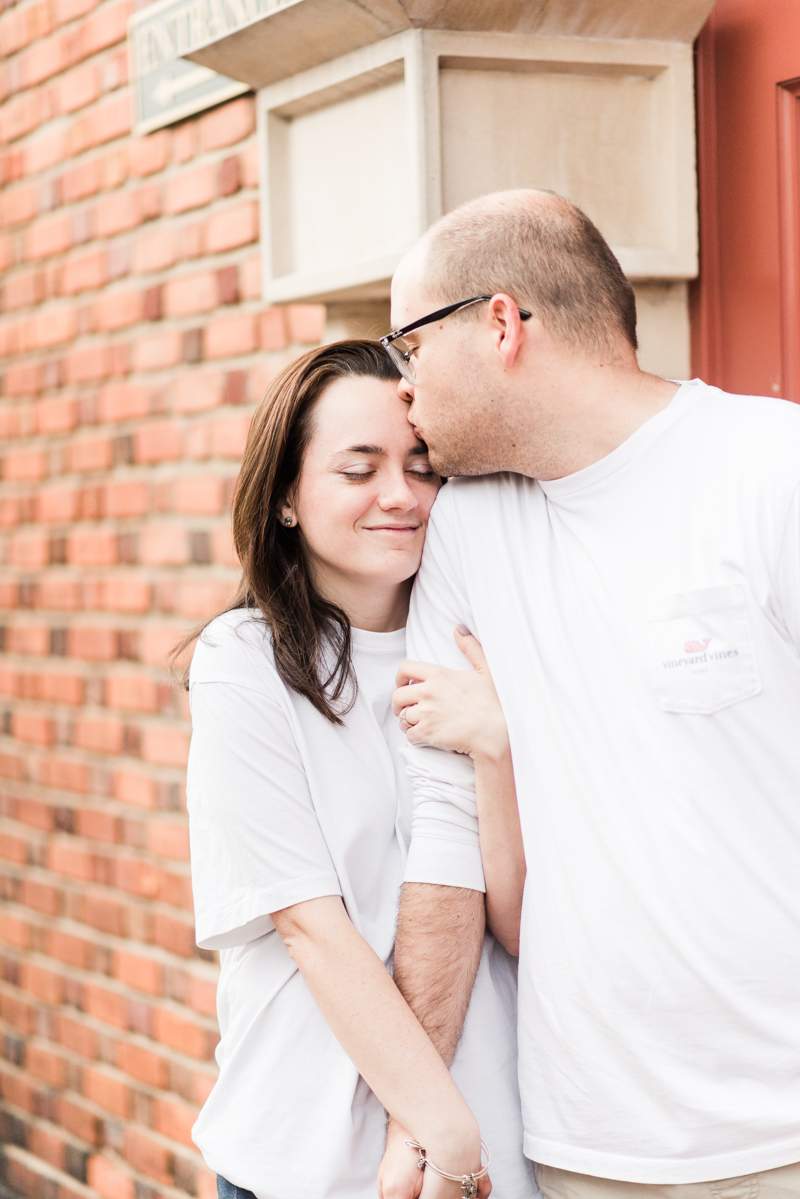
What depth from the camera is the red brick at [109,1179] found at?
299cm

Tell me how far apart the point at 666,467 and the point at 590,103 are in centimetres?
85

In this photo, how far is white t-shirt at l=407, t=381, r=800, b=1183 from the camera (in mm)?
1343

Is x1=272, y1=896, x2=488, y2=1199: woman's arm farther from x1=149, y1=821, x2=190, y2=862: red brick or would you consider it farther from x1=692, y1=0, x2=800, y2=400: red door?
x1=149, y1=821, x2=190, y2=862: red brick

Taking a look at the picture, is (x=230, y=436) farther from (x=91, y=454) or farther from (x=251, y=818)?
(x=251, y=818)

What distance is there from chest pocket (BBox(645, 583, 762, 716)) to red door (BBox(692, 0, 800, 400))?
74cm

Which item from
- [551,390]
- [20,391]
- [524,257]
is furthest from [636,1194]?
[20,391]

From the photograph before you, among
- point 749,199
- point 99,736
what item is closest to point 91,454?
point 99,736

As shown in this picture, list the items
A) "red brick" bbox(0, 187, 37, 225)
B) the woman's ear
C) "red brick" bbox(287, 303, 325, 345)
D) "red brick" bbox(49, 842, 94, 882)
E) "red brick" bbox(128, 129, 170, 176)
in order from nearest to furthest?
1. the woman's ear
2. "red brick" bbox(287, 303, 325, 345)
3. "red brick" bbox(128, 129, 170, 176)
4. "red brick" bbox(49, 842, 94, 882)
5. "red brick" bbox(0, 187, 37, 225)

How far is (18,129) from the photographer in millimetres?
3203

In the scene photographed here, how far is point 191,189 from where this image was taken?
2.67m

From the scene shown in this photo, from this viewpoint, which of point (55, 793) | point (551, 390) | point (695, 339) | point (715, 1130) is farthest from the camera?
point (55, 793)

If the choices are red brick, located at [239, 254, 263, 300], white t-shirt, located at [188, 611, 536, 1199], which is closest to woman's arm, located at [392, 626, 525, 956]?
white t-shirt, located at [188, 611, 536, 1199]

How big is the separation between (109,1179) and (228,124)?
105 inches

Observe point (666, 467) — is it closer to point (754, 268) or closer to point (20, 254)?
point (754, 268)
